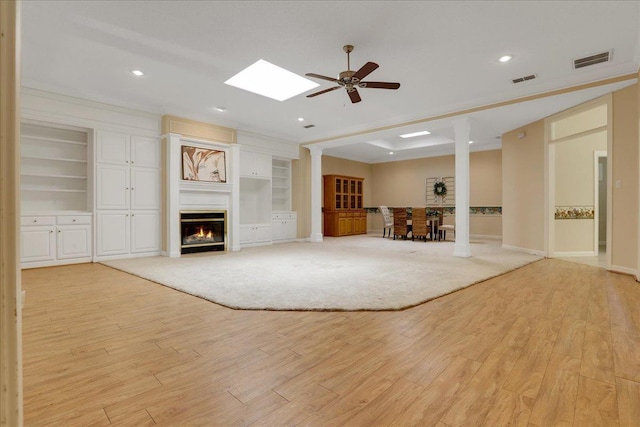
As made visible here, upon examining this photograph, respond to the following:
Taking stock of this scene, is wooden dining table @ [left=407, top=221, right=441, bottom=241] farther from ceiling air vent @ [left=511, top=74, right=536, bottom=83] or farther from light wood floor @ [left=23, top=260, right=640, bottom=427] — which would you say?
light wood floor @ [left=23, top=260, right=640, bottom=427]

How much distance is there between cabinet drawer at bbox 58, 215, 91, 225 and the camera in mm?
5316

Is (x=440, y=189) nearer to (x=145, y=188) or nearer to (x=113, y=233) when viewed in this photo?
(x=145, y=188)

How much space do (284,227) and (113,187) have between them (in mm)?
4337

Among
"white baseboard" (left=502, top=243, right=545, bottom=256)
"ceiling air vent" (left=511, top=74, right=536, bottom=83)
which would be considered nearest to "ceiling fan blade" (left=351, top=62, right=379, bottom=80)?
"ceiling air vent" (left=511, top=74, right=536, bottom=83)

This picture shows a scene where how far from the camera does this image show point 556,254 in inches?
243

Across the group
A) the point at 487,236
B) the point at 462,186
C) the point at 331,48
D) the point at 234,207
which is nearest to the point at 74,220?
the point at 234,207

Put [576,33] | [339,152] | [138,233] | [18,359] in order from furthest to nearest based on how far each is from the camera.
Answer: [339,152] < [138,233] < [576,33] < [18,359]

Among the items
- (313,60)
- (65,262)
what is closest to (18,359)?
(313,60)

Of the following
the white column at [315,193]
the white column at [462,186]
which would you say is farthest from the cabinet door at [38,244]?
the white column at [462,186]

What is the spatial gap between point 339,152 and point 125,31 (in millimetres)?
8102

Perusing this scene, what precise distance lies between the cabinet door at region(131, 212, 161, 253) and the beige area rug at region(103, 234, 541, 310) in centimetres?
41

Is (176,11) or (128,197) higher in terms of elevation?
(176,11)

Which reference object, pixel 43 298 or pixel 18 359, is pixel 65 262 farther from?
pixel 18 359

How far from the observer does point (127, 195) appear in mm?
6027
